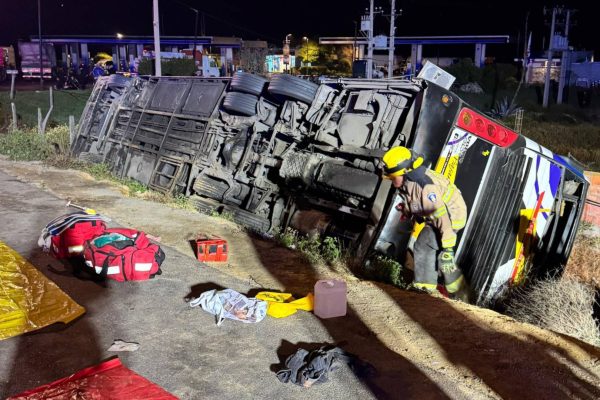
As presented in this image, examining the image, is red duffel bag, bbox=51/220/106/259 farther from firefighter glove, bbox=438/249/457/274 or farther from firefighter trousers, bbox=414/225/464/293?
firefighter glove, bbox=438/249/457/274

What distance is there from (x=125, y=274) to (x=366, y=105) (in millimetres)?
3820

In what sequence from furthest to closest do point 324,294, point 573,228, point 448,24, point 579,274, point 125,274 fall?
point 448,24 < point 579,274 < point 573,228 < point 125,274 < point 324,294

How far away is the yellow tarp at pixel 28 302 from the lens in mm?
4125

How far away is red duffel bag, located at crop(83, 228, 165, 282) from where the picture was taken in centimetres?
501

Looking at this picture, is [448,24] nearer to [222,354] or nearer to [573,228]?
[573,228]

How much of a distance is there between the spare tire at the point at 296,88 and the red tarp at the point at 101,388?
18.4 feet

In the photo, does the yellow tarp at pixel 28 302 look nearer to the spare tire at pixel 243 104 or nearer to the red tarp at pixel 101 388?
the red tarp at pixel 101 388

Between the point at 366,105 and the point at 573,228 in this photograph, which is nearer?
the point at 366,105

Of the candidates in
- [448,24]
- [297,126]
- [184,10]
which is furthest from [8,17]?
[297,126]

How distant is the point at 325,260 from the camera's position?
643 cm

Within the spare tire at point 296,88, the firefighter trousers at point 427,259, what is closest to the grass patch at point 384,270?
the firefighter trousers at point 427,259

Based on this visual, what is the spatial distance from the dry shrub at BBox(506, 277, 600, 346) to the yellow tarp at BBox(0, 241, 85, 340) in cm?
416

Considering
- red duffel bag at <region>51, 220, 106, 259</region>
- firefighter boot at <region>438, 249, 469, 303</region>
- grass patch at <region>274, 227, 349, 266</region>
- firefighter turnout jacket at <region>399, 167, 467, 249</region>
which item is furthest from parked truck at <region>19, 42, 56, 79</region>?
firefighter turnout jacket at <region>399, 167, 467, 249</region>

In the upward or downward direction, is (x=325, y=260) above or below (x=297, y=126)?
below
